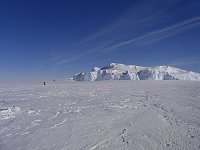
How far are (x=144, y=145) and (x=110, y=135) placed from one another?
1311 mm

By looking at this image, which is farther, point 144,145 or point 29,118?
point 29,118

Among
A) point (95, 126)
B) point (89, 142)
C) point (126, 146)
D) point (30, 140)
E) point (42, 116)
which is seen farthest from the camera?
point (42, 116)

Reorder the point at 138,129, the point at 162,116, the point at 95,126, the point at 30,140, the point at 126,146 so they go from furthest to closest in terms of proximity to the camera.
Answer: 1. the point at 162,116
2. the point at 95,126
3. the point at 138,129
4. the point at 30,140
5. the point at 126,146

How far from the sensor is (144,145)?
21.9 ft

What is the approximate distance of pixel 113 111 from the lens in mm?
11633

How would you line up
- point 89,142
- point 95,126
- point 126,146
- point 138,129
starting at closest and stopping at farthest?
1. point 126,146
2. point 89,142
3. point 138,129
4. point 95,126

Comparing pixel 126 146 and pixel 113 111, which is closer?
pixel 126 146

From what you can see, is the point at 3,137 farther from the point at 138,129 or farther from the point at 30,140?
the point at 138,129

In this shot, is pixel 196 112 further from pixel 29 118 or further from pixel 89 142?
pixel 29 118

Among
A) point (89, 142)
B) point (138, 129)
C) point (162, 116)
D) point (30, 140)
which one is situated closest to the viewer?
point (89, 142)

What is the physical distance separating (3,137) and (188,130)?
5.80m

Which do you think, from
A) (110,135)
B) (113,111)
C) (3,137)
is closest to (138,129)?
(110,135)

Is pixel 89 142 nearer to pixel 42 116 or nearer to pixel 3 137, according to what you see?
pixel 3 137

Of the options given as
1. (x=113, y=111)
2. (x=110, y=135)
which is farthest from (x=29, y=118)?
(x=110, y=135)
